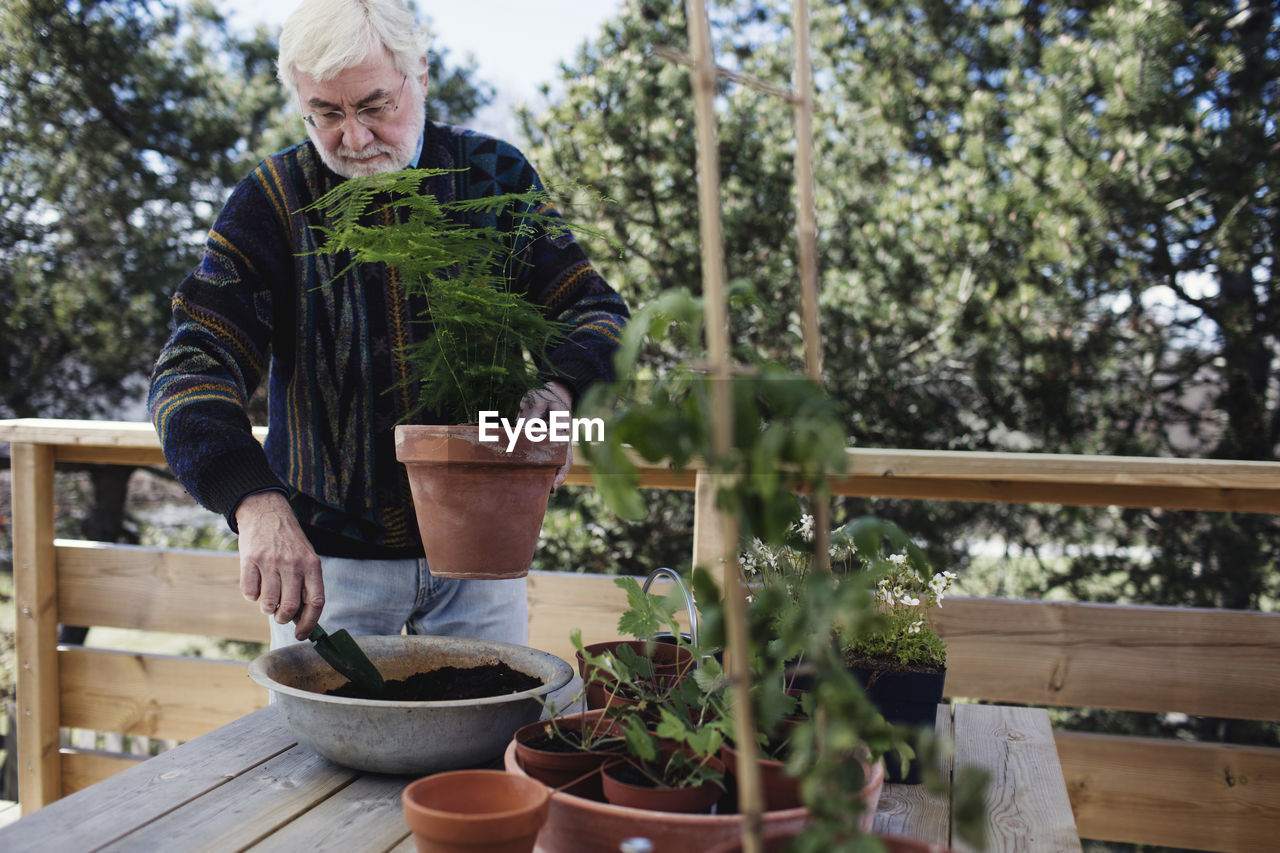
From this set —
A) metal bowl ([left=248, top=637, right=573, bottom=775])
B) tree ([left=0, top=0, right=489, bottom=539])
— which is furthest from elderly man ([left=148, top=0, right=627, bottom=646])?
tree ([left=0, top=0, right=489, bottom=539])

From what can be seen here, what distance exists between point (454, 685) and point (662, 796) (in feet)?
1.46

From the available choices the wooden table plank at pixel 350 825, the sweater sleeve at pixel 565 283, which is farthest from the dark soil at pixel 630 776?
the sweater sleeve at pixel 565 283

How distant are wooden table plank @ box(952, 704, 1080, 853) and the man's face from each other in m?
1.21

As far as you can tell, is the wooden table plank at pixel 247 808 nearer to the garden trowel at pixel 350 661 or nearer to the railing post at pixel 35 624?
the garden trowel at pixel 350 661

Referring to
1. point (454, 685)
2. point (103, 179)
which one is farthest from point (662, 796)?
point (103, 179)

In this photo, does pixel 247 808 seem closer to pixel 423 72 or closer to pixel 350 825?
Answer: pixel 350 825

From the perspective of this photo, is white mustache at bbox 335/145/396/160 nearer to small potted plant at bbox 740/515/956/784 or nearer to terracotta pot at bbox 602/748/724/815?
small potted plant at bbox 740/515/956/784

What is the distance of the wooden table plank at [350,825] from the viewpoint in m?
0.89

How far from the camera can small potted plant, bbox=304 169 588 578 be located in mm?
1150

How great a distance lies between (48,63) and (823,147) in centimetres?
391

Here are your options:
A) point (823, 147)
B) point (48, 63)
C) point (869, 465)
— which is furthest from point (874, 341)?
point (48, 63)

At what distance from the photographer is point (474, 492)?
1.17 meters

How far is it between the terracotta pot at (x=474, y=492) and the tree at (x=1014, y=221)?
2.99m

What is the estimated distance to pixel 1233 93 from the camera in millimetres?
3543
